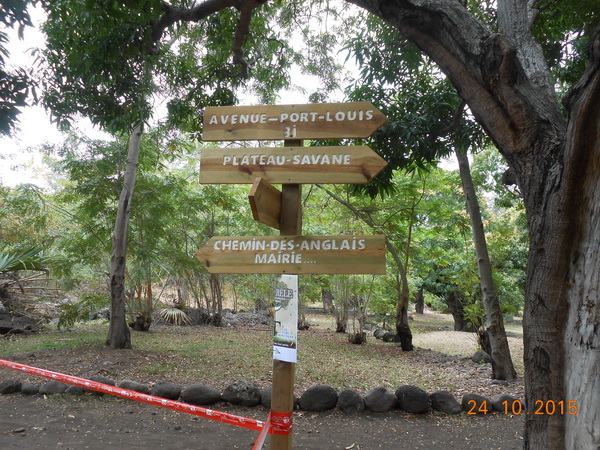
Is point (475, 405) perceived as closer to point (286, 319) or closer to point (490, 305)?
point (490, 305)

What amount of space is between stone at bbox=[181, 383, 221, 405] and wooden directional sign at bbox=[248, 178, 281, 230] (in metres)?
2.84

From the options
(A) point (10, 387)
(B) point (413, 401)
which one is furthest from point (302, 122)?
(A) point (10, 387)

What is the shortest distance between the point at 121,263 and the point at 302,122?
5.98 m

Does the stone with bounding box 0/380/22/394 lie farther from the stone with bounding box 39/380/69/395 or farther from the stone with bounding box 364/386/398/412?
the stone with bounding box 364/386/398/412

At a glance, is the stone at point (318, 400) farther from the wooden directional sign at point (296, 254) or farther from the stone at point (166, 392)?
the wooden directional sign at point (296, 254)

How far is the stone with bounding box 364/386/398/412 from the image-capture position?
4668mm

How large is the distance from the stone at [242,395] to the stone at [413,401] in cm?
158

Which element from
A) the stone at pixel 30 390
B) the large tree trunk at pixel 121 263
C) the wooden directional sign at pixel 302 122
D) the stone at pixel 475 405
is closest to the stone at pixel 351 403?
the stone at pixel 475 405

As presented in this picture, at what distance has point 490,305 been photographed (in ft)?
21.7

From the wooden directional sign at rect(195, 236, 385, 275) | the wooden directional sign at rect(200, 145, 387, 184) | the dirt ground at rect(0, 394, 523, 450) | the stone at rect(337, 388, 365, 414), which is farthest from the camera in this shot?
Answer: the stone at rect(337, 388, 365, 414)

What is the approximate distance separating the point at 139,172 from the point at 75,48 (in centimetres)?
448

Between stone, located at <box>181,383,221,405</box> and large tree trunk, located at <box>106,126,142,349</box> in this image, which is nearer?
stone, located at <box>181,383,221,405</box>

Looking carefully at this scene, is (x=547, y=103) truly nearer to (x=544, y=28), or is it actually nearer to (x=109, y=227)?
(x=544, y=28)

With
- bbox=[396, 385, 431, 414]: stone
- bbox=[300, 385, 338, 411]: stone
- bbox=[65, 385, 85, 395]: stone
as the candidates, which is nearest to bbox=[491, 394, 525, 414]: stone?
bbox=[396, 385, 431, 414]: stone
